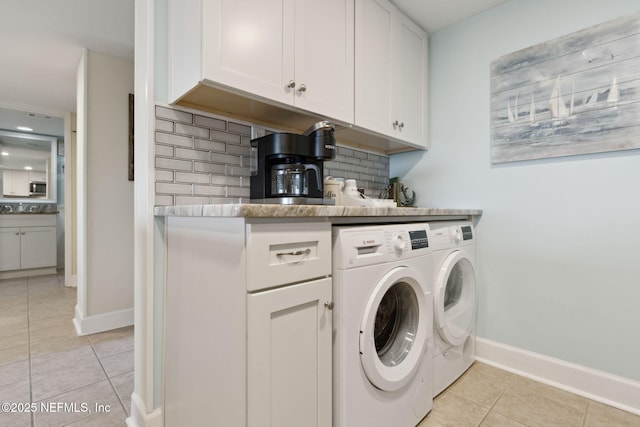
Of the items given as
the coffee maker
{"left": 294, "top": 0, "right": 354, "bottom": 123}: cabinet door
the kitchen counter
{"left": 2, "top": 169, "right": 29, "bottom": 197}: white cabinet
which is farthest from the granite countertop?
{"left": 2, "top": 169, "right": 29, "bottom": 197}: white cabinet

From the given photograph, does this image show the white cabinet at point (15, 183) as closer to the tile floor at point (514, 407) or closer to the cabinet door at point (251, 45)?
the cabinet door at point (251, 45)

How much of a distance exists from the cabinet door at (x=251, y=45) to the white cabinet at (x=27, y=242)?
5144 mm

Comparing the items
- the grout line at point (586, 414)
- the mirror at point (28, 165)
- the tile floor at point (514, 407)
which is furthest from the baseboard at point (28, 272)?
the grout line at point (586, 414)

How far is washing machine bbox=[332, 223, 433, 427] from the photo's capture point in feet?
3.33

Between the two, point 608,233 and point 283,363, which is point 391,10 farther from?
point 283,363

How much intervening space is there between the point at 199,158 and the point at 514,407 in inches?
78.6

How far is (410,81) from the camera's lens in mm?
2098

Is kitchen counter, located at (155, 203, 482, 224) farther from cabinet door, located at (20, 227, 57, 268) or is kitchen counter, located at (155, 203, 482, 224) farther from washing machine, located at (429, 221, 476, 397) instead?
cabinet door, located at (20, 227, 57, 268)

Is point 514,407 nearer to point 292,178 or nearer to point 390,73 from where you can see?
point 292,178

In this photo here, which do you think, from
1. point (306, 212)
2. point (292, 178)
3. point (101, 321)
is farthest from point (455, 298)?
point (101, 321)

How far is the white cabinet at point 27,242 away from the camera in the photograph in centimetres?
422

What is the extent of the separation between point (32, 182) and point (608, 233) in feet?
23.3

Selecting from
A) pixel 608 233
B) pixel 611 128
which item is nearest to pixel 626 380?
pixel 608 233

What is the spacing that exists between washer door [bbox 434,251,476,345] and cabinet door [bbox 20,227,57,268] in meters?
5.65
